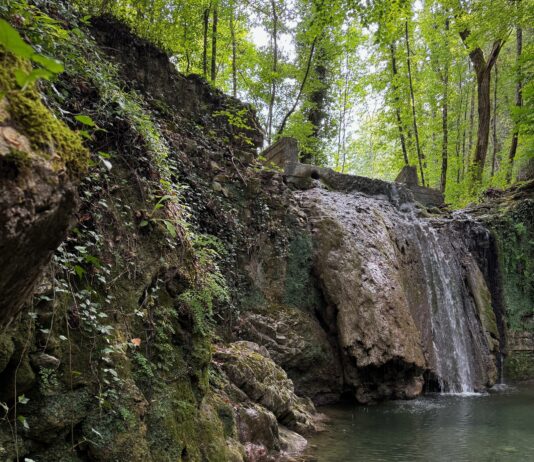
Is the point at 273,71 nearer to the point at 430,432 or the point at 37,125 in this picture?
the point at 430,432

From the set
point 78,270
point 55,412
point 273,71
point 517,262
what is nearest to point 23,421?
point 55,412

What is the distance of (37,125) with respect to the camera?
1.56 m

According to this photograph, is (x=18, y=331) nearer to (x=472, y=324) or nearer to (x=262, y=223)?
(x=262, y=223)

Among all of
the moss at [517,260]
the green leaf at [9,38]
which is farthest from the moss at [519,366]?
the green leaf at [9,38]

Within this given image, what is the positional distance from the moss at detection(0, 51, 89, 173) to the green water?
4.43 m

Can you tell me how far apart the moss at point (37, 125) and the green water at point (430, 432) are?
4.43 meters

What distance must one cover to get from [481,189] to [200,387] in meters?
14.0

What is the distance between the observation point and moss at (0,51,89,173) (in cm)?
151

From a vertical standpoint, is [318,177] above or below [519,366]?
above

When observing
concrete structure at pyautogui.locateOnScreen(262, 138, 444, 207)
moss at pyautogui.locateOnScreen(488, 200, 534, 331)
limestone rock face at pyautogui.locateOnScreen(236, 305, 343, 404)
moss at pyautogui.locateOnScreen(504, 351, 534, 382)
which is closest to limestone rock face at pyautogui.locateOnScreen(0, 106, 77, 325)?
limestone rock face at pyautogui.locateOnScreen(236, 305, 343, 404)

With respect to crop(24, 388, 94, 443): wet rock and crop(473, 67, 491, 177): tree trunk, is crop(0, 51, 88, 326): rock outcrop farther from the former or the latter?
crop(473, 67, 491, 177): tree trunk

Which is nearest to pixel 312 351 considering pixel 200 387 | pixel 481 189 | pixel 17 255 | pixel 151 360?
pixel 200 387

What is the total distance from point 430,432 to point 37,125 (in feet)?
20.0

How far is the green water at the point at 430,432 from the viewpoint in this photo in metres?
4.93
